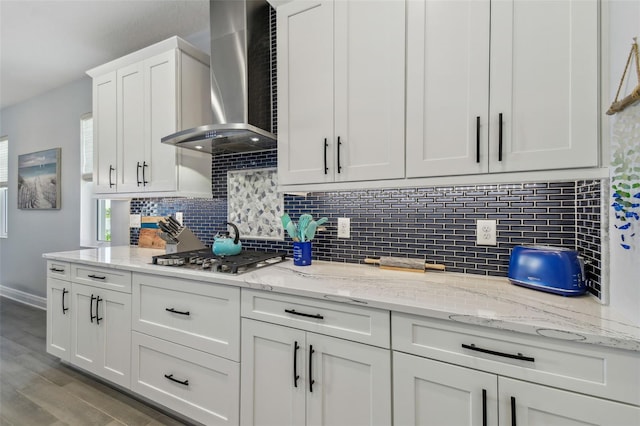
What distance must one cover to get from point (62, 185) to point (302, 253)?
3.71 m

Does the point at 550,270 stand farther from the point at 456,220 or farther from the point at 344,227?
the point at 344,227

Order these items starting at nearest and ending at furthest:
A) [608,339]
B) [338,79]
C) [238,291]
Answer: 1. [608,339]
2. [238,291]
3. [338,79]

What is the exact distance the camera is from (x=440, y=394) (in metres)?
1.09

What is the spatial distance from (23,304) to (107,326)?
3.37 metres

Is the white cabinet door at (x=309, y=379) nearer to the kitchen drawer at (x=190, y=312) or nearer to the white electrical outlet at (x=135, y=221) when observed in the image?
Result: the kitchen drawer at (x=190, y=312)

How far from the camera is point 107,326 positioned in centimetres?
204

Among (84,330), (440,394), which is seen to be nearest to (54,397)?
(84,330)

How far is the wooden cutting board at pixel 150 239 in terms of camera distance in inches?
108

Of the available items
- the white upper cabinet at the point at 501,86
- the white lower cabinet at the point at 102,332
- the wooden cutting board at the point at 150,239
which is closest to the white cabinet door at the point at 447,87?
the white upper cabinet at the point at 501,86

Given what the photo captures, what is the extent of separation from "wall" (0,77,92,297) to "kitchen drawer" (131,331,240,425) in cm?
257

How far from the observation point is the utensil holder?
1.84 m

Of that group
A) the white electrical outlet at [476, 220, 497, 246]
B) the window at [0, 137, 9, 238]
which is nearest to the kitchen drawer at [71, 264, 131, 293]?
the white electrical outlet at [476, 220, 497, 246]

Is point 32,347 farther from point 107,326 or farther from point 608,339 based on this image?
point 608,339

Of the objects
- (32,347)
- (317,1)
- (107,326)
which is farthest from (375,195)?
(32,347)
